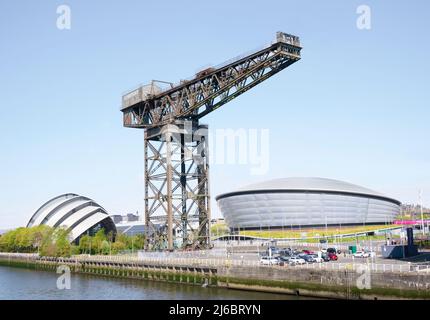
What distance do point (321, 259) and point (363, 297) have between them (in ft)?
49.8

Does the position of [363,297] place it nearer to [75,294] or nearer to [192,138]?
[75,294]

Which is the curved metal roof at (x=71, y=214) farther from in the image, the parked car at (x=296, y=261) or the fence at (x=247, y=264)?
the parked car at (x=296, y=261)

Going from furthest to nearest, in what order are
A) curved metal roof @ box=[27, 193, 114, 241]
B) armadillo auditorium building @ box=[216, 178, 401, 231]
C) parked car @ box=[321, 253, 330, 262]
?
armadillo auditorium building @ box=[216, 178, 401, 231], curved metal roof @ box=[27, 193, 114, 241], parked car @ box=[321, 253, 330, 262]

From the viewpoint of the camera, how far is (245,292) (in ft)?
147

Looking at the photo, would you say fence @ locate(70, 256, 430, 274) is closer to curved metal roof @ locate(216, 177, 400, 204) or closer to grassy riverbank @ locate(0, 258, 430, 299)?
grassy riverbank @ locate(0, 258, 430, 299)

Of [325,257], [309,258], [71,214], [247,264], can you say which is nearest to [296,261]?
[309,258]

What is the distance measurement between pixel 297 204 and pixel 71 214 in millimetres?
60515

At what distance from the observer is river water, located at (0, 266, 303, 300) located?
43.5 meters

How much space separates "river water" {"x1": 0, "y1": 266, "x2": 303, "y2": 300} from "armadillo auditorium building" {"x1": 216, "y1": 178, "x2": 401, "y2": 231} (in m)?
82.3

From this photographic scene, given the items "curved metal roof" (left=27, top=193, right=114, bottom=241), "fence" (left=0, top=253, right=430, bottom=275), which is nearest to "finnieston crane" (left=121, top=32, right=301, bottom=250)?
"fence" (left=0, top=253, right=430, bottom=275)

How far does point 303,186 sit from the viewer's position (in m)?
141

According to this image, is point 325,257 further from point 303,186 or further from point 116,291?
point 303,186

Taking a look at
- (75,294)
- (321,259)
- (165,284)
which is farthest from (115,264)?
(321,259)
